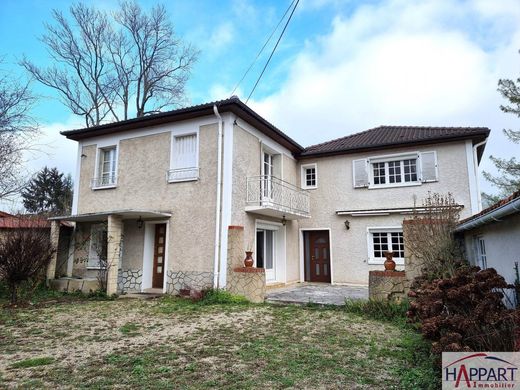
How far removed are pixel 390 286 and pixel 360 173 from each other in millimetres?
6901

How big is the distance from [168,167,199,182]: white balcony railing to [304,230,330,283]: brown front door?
6651 millimetres

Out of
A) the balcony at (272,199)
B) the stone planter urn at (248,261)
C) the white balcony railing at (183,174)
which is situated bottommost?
the stone planter urn at (248,261)

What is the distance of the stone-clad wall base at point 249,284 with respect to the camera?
1035 cm

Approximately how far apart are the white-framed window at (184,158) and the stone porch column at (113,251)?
246 cm

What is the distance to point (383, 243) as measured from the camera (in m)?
14.3

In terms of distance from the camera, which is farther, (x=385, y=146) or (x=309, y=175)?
(x=309, y=175)

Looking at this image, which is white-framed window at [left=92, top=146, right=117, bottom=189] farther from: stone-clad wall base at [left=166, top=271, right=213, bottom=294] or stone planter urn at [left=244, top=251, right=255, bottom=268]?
stone planter urn at [left=244, top=251, right=255, bottom=268]

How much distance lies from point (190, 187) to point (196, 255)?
7.98ft

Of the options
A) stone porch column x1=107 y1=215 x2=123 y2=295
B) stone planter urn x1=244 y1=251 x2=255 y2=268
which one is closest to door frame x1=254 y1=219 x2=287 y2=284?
stone planter urn x1=244 y1=251 x2=255 y2=268

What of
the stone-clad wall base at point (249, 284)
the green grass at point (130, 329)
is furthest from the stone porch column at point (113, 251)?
the green grass at point (130, 329)

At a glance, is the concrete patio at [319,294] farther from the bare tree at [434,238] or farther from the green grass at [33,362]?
the green grass at [33,362]

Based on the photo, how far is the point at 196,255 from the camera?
11.2 m

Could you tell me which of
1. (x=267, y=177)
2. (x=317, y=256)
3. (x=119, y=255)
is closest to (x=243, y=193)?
(x=267, y=177)

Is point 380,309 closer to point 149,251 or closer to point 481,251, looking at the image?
point 481,251
